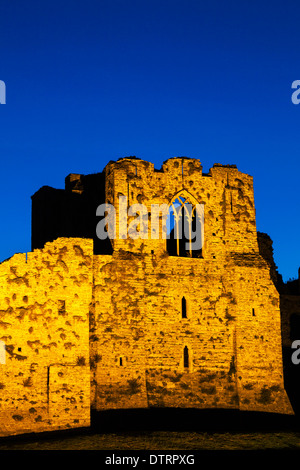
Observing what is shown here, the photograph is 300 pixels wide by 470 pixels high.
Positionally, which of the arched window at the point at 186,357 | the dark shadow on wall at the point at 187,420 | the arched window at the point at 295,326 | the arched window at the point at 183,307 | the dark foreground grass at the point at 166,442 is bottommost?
the dark foreground grass at the point at 166,442

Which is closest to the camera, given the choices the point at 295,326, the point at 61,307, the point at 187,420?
the point at 61,307

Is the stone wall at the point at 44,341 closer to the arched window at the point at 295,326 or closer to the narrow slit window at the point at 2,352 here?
the narrow slit window at the point at 2,352

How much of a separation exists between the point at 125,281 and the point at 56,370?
4.73m

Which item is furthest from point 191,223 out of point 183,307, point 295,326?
point 295,326

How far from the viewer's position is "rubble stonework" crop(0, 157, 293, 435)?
2223cm

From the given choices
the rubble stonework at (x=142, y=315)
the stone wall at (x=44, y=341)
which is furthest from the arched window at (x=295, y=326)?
the stone wall at (x=44, y=341)

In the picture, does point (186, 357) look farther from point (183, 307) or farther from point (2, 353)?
point (2, 353)

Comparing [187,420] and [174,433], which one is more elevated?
[187,420]

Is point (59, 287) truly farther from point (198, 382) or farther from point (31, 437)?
point (198, 382)

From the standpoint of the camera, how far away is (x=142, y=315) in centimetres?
2570

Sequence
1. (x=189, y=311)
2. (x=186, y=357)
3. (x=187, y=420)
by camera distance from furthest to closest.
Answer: (x=189, y=311), (x=186, y=357), (x=187, y=420)

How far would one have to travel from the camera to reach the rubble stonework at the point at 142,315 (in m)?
22.2

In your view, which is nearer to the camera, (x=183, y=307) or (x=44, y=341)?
(x=44, y=341)

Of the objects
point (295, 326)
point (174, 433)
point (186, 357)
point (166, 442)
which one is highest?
point (295, 326)
